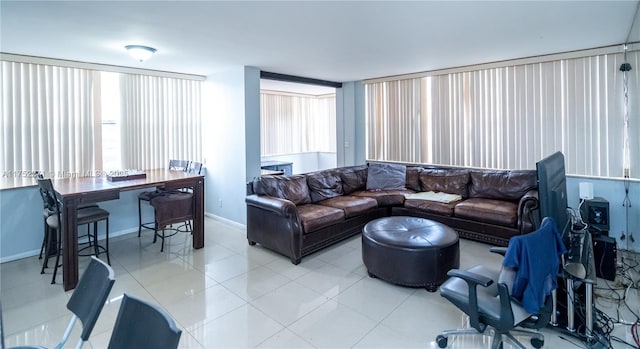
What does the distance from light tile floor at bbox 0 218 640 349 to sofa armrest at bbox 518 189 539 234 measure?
1.62 ft

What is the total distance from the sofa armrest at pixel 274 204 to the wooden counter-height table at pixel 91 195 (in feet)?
2.27

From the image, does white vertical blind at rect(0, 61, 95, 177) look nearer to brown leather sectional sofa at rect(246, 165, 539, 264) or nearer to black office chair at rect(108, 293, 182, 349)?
→ brown leather sectional sofa at rect(246, 165, 539, 264)

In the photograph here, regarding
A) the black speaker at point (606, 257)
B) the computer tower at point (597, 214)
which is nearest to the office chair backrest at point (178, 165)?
the black speaker at point (606, 257)

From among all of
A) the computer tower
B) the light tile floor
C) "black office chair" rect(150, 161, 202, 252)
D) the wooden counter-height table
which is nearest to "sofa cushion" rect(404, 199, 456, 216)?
the light tile floor

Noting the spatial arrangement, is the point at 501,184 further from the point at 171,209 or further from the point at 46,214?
the point at 46,214

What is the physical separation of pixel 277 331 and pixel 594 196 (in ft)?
13.8

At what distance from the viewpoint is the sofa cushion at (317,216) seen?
3.85m

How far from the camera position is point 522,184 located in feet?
14.6

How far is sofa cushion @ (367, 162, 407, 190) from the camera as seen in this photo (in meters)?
5.51

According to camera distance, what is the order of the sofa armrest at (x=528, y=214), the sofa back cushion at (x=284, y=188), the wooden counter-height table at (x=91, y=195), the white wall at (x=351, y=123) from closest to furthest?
the wooden counter-height table at (x=91, y=195) < the sofa armrest at (x=528, y=214) < the sofa back cushion at (x=284, y=188) < the white wall at (x=351, y=123)

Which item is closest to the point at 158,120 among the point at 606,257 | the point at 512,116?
the point at 512,116

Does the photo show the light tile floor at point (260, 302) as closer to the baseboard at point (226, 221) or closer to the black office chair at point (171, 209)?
the black office chair at point (171, 209)

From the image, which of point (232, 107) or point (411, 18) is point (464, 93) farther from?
point (232, 107)

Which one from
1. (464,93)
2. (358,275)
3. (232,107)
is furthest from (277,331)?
(464,93)
